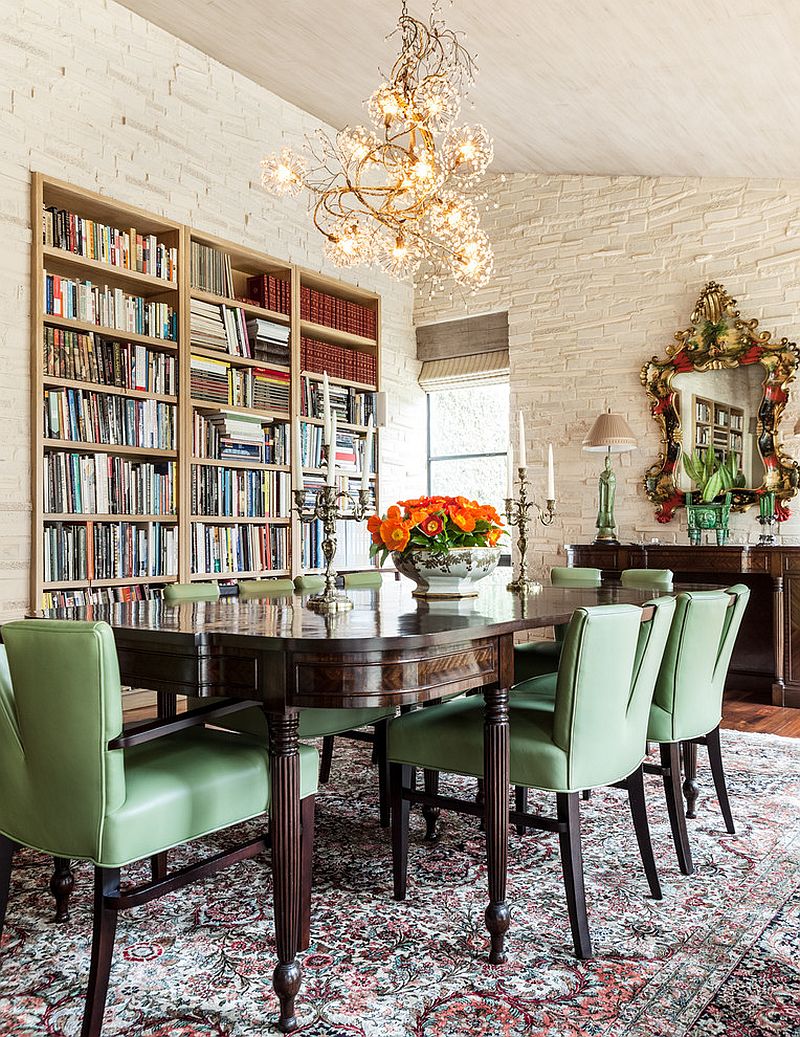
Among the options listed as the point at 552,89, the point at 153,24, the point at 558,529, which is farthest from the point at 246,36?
the point at 558,529

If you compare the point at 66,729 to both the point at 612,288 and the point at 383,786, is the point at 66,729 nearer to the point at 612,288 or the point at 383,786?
the point at 383,786

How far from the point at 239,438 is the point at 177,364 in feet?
2.02

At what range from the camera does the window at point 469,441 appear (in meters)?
6.74

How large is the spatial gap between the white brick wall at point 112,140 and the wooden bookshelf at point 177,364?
0.07m

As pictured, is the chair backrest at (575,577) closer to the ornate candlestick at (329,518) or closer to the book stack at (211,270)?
the ornate candlestick at (329,518)

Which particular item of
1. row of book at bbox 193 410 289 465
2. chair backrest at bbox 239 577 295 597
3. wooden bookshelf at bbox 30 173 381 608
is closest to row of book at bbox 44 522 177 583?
wooden bookshelf at bbox 30 173 381 608

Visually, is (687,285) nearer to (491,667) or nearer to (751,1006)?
(491,667)

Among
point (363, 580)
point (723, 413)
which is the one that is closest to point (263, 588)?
point (363, 580)

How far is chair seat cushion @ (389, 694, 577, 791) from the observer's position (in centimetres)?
207

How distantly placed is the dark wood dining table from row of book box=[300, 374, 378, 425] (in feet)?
A: 11.8

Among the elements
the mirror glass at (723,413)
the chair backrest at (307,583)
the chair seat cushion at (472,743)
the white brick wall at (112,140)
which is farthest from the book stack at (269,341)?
the chair seat cushion at (472,743)

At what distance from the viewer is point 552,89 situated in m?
4.53

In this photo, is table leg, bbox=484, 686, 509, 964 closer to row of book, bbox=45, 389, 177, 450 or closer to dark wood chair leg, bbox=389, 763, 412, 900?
dark wood chair leg, bbox=389, 763, 412, 900

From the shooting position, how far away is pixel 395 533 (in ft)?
8.77
